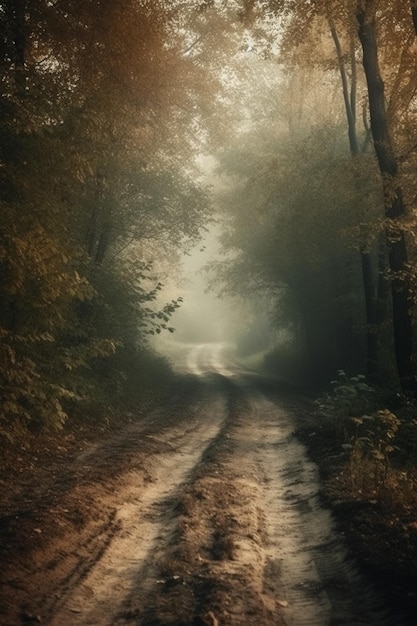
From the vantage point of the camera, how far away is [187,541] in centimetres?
572

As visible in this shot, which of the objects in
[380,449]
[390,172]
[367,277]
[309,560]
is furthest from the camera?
[367,277]

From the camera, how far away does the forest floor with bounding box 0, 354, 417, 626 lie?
431 centimetres

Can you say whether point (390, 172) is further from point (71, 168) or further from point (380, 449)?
point (71, 168)

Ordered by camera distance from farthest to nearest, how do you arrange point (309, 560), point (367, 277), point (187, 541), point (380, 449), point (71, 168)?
point (367, 277)
point (71, 168)
point (380, 449)
point (187, 541)
point (309, 560)

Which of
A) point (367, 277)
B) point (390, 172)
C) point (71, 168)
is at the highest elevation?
point (390, 172)

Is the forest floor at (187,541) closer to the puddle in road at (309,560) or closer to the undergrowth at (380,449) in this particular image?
the puddle in road at (309,560)

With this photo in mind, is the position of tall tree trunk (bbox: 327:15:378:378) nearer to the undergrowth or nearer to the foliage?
the undergrowth

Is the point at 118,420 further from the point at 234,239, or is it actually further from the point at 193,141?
the point at 234,239

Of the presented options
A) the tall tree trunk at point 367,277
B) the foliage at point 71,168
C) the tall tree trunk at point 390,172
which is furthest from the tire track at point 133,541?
the tall tree trunk at point 367,277

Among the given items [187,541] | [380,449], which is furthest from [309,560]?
[380,449]

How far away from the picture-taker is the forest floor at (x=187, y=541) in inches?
170

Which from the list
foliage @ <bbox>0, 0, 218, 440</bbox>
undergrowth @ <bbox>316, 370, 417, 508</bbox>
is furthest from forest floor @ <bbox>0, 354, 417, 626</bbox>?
foliage @ <bbox>0, 0, 218, 440</bbox>

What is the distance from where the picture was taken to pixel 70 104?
938 centimetres

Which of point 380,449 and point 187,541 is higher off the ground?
point 380,449
